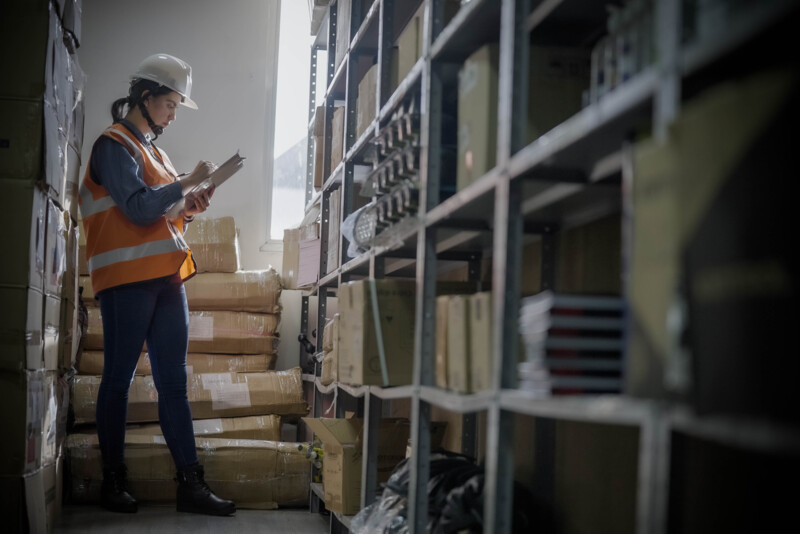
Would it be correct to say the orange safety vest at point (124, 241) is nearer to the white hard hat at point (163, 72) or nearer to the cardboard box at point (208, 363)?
the white hard hat at point (163, 72)

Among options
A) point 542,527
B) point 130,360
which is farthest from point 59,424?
point 542,527

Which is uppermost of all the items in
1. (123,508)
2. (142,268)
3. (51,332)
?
(142,268)

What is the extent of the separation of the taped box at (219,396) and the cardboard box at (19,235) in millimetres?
1440

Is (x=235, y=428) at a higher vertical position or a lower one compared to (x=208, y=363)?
lower

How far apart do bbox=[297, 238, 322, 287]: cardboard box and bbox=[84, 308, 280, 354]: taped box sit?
0.35m

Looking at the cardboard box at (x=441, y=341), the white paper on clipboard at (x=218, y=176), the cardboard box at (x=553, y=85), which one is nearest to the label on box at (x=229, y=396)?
the white paper on clipboard at (x=218, y=176)

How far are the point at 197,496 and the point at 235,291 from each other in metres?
1.24

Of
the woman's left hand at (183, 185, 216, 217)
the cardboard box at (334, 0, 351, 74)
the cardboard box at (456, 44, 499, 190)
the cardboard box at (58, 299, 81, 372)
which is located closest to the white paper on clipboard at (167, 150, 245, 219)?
the woman's left hand at (183, 185, 216, 217)

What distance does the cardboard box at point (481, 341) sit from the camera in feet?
5.40

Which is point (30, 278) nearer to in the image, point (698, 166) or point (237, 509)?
point (237, 509)

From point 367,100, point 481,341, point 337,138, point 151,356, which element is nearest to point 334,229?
point 337,138

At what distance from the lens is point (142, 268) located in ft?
10.1

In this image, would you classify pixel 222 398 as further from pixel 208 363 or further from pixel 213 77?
pixel 213 77

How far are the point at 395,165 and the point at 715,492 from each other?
1.35 m
